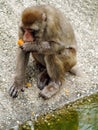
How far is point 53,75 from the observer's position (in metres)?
9.51

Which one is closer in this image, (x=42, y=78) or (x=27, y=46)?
(x=27, y=46)

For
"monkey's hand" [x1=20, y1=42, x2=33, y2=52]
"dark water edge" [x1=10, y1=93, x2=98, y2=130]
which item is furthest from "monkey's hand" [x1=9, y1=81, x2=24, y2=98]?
"monkey's hand" [x1=20, y1=42, x2=33, y2=52]

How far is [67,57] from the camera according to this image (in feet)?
31.3

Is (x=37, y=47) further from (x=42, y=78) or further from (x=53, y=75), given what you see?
(x=42, y=78)

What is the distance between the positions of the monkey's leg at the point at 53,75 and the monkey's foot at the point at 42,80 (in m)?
0.11

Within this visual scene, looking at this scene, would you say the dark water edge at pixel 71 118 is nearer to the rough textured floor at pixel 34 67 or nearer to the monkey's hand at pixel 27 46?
the rough textured floor at pixel 34 67

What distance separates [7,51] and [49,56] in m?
1.29

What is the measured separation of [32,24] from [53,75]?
1202 millimetres

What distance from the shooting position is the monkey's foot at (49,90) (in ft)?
31.3

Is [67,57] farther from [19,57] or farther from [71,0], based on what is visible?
[71,0]


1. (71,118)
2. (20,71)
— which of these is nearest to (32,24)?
(20,71)

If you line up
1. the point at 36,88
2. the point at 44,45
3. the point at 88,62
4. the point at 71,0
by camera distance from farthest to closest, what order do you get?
1. the point at 71,0
2. the point at 88,62
3. the point at 36,88
4. the point at 44,45

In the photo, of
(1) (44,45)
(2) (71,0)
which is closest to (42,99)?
(1) (44,45)

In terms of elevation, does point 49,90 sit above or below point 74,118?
above
